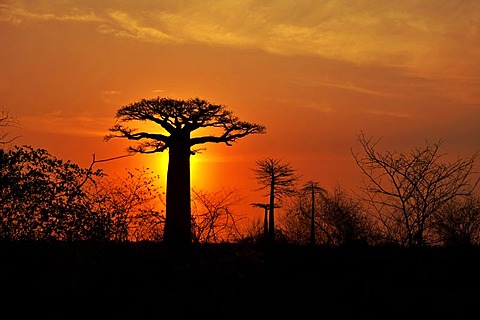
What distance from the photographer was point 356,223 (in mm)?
20297

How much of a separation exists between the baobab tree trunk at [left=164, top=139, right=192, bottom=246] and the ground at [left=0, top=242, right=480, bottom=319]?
8.74 ft

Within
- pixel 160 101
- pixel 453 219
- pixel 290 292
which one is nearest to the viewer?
pixel 290 292

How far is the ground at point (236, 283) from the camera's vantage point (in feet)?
29.5

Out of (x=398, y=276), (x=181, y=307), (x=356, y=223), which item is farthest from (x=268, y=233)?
(x=181, y=307)

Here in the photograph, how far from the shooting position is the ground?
29.5 feet

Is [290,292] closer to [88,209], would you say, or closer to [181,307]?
[181,307]

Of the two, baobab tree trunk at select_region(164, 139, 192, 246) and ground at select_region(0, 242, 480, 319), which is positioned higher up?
baobab tree trunk at select_region(164, 139, 192, 246)

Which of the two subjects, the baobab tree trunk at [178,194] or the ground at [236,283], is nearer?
the ground at [236,283]

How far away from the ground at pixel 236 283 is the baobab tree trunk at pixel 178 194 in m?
2.66

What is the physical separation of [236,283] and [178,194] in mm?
6481

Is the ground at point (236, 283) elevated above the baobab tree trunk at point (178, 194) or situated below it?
below

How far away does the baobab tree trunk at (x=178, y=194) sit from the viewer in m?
17.0

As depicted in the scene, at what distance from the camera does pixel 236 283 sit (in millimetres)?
11555

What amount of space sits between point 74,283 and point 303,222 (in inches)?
598
